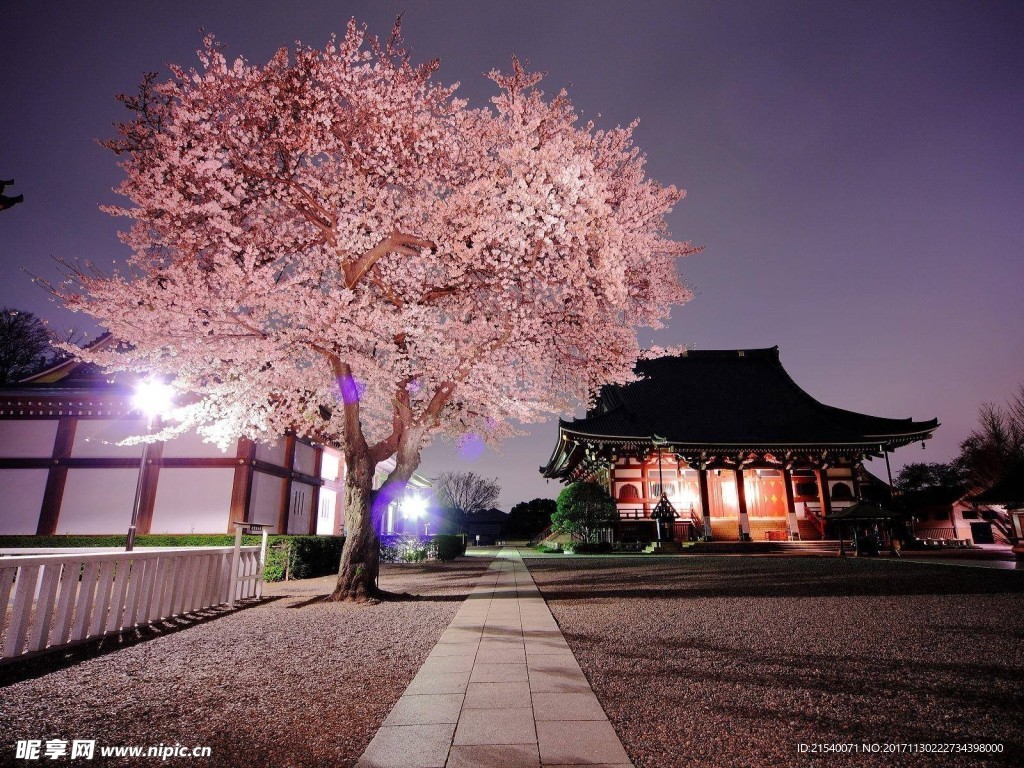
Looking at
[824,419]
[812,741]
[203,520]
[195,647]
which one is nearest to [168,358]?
[195,647]

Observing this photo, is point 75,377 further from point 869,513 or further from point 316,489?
point 869,513

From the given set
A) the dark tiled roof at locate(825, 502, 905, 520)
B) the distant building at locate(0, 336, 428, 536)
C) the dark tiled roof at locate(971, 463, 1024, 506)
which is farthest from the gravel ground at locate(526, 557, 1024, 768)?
the distant building at locate(0, 336, 428, 536)

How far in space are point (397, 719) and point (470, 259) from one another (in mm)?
7445

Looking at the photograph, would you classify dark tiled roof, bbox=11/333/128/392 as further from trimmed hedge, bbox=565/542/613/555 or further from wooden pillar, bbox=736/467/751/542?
wooden pillar, bbox=736/467/751/542

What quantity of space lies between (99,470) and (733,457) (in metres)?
25.6

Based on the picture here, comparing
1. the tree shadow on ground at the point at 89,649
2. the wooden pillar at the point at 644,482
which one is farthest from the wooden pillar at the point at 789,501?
the tree shadow on ground at the point at 89,649

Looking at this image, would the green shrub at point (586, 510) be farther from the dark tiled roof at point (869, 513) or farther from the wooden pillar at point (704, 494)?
the dark tiled roof at point (869, 513)

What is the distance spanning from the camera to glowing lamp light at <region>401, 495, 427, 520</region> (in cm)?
3274

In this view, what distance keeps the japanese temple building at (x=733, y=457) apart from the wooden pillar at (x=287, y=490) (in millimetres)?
11759

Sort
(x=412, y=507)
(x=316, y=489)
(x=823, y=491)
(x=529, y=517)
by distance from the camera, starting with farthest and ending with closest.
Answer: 1. (x=529, y=517)
2. (x=412, y=507)
3. (x=823, y=491)
4. (x=316, y=489)

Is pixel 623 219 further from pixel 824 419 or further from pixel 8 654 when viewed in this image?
pixel 824 419

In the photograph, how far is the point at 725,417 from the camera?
2662 centimetres

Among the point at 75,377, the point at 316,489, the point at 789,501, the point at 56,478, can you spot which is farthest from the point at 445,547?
the point at 789,501

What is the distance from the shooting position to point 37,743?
9.73 ft
